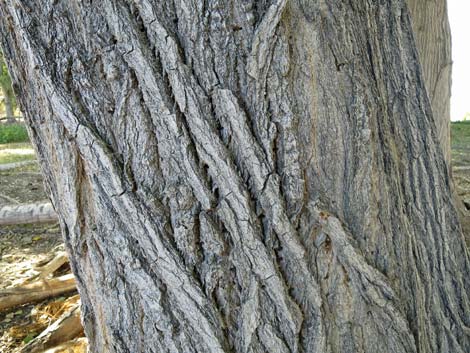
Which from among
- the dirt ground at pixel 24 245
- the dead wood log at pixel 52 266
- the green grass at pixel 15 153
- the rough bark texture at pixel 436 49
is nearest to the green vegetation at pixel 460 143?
the dirt ground at pixel 24 245

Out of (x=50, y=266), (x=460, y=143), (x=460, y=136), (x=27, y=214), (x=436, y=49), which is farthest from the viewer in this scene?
(x=460, y=136)

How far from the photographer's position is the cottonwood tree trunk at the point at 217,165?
3.97 feet

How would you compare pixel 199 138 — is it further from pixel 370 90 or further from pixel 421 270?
pixel 421 270

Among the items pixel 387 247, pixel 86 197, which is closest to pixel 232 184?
pixel 86 197

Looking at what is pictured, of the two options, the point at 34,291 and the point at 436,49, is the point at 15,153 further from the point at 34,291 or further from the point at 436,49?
the point at 436,49

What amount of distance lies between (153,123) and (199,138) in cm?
14

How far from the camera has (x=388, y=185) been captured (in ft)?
4.60

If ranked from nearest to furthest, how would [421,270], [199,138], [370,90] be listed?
[199,138] → [370,90] → [421,270]

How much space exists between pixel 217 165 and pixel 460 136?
9.09 metres

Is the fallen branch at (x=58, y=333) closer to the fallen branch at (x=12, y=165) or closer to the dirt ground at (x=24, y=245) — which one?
the dirt ground at (x=24, y=245)

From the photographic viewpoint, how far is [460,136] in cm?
897

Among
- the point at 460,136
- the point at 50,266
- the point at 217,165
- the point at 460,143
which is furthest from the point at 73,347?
the point at 460,136

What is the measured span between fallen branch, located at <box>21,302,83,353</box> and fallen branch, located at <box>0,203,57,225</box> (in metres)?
1.33

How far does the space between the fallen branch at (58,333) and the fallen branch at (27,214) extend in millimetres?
1328
